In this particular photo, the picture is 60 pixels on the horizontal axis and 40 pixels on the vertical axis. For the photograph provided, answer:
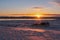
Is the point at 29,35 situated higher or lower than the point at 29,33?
higher

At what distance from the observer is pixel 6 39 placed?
946 cm

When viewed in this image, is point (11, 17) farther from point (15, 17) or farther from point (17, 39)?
point (17, 39)

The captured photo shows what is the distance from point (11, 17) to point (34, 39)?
3454cm

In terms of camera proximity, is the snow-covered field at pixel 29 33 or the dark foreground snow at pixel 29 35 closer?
the dark foreground snow at pixel 29 35

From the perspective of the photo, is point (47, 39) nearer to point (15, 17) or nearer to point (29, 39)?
point (29, 39)

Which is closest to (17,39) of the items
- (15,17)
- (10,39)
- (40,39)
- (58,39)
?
(10,39)

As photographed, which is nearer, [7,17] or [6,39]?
[6,39]

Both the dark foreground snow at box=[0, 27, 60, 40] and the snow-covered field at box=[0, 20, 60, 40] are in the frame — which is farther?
the snow-covered field at box=[0, 20, 60, 40]

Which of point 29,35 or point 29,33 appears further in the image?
point 29,33

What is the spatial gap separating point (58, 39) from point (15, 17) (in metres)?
34.3

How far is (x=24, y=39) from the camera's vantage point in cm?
961

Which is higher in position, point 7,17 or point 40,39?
point 40,39

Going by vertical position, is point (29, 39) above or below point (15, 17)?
above

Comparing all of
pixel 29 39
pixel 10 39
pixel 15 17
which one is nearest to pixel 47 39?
pixel 29 39
